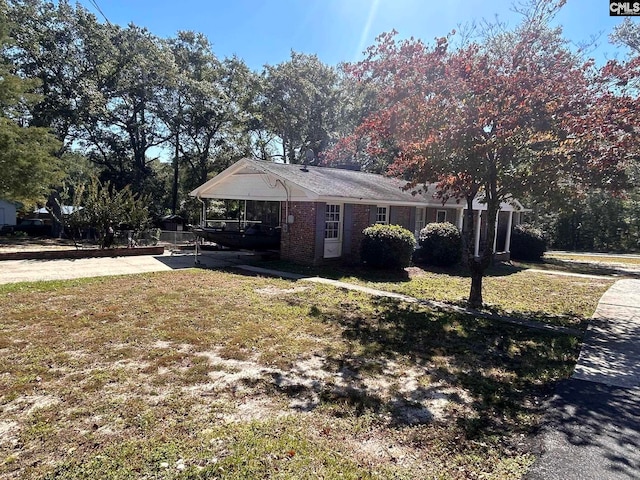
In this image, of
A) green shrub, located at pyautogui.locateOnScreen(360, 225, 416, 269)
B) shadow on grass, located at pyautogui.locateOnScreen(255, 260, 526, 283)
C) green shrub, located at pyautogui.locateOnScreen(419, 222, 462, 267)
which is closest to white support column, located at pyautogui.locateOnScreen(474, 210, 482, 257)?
green shrub, located at pyautogui.locateOnScreen(419, 222, 462, 267)

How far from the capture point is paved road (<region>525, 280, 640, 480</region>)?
10.2 feet

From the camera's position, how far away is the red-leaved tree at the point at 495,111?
7395mm

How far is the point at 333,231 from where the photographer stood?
14.4m

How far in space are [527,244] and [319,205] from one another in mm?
12844

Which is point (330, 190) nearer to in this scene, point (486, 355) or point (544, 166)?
point (544, 166)

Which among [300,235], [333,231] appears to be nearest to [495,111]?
[333,231]

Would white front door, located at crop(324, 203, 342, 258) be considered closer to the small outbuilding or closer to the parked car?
the parked car

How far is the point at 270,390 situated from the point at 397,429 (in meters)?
1.36

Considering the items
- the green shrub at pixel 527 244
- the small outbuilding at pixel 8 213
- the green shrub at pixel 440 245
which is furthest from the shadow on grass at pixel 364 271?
the small outbuilding at pixel 8 213

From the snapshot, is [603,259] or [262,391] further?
[603,259]

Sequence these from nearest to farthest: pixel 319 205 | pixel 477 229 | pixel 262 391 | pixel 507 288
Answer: pixel 262 391, pixel 507 288, pixel 319 205, pixel 477 229

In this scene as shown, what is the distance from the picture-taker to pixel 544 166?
7.68 m

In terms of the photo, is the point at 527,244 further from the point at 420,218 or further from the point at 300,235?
the point at 300,235

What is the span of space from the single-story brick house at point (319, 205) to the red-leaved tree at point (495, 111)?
4049mm
